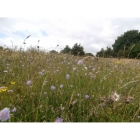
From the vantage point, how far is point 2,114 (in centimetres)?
84

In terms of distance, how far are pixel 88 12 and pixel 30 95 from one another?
93 cm

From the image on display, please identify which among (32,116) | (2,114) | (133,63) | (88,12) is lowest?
(32,116)

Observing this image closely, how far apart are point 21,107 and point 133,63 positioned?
12.2 feet

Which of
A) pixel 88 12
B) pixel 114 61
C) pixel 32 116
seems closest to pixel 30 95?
pixel 32 116

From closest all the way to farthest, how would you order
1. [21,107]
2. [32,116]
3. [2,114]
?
[2,114]
[32,116]
[21,107]

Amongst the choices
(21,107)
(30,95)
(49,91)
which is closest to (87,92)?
(49,91)

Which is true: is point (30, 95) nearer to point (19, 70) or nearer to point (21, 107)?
point (21, 107)

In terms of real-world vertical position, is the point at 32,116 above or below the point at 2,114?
below

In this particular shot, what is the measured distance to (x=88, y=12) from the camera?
1.53 m
